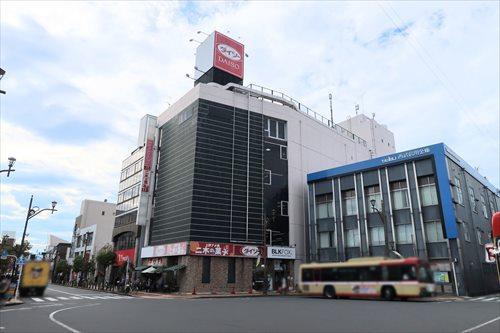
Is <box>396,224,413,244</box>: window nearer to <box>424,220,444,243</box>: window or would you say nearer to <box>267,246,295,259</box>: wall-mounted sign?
<box>424,220,444,243</box>: window

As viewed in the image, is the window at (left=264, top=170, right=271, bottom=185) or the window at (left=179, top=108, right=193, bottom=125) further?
the window at (left=179, top=108, right=193, bottom=125)

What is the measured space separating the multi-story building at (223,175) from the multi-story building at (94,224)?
118ft

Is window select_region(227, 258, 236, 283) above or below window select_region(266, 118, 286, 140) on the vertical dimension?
below

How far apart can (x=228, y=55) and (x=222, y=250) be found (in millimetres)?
32487

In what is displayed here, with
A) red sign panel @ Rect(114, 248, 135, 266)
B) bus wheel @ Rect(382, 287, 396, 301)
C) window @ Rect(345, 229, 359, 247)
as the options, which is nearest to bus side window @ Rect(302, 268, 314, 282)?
bus wheel @ Rect(382, 287, 396, 301)

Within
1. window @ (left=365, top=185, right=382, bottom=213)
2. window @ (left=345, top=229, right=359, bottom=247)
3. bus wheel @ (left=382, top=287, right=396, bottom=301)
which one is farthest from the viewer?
window @ (left=345, top=229, right=359, bottom=247)

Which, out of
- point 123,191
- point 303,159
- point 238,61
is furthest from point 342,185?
point 123,191

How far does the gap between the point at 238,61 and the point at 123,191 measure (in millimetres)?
35731

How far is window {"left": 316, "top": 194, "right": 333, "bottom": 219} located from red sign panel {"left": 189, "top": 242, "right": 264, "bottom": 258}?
9748 millimetres

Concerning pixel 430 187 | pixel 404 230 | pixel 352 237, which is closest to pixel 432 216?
pixel 404 230

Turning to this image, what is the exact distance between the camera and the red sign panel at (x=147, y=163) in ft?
195

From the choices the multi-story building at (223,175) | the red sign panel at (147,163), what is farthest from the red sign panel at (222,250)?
the red sign panel at (147,163)

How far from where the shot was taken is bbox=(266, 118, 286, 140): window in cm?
5728

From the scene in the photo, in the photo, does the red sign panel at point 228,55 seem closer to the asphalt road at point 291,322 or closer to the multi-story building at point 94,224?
the asphalt road at point 291,322
